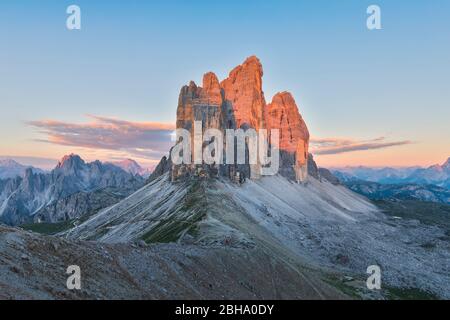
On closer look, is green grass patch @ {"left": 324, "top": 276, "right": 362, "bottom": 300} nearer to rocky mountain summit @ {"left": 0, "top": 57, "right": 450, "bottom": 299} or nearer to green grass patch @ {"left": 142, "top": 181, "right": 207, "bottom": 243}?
rocky mountain summit @ {"left": 0, "top": 57, "right": 450, "bottom": 299}

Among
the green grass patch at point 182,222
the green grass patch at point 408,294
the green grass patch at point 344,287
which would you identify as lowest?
the green grass patch at point 408,294

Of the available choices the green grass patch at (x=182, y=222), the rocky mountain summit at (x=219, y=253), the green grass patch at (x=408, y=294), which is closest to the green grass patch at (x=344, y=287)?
the rocky mountain summit at (x=219, y=253)

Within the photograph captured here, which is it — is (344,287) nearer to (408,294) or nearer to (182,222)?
(408,294)

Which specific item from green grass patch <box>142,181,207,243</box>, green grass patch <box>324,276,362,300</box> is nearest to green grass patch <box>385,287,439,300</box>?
green grass patch <box>324,276,362,300</box>

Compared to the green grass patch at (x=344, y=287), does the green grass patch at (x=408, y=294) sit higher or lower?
lower

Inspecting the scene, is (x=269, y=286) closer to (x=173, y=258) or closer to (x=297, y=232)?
(x=173, y=258)

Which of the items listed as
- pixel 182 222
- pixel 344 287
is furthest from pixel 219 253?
pixel 182 222

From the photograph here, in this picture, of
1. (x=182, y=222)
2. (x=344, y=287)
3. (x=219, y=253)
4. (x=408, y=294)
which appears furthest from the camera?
(x=182, y=222)

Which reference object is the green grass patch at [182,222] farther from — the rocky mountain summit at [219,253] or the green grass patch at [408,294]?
the green grass patch at [408,294]

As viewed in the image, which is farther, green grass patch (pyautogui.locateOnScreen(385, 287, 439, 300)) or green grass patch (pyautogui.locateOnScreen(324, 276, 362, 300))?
green grass patch (pyautogui.locateOnScreen(385, 287, 439, 300))

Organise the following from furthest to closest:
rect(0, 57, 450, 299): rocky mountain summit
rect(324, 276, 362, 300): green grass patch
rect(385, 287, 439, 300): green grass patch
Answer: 1. rect(385, 287, 439, 300): green grass patch
2. rect(324, 276, 362, 300): green grass patch
3. rect(0, 57, 450, 299): rocky mountain summit

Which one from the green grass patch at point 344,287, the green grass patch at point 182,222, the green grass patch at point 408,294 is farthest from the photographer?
the green grass patch at point 182,222

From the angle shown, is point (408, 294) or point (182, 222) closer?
point (408, 294)
